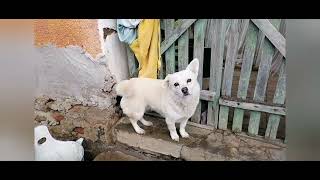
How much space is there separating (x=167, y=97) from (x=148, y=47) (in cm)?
34

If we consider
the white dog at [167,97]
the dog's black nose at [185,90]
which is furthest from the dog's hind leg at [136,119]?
the dog's black nose at [185,90]

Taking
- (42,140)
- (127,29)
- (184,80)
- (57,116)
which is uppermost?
(127,29)

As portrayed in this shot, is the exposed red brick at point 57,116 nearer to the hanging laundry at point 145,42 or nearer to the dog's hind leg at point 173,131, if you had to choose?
the hanging laundry at point 145,42

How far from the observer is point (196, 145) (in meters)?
2.46

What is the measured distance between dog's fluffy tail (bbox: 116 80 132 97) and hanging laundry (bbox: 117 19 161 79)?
107 millimetres

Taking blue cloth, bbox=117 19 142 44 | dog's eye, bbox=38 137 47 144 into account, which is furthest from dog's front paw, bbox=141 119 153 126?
dog's eye, bbox=38 137 47 144

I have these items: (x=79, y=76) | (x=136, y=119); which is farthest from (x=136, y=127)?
(x=79, y=76)

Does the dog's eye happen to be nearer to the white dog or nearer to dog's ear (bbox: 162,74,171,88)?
the white dog

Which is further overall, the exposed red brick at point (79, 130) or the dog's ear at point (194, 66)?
the exposed red brick at point (79, 130)

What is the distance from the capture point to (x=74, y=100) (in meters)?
2.64

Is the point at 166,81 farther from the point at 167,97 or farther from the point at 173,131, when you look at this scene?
the point at 173,131

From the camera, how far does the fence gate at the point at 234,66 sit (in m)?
2.31

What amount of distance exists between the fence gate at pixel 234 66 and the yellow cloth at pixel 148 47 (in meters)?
0.04
